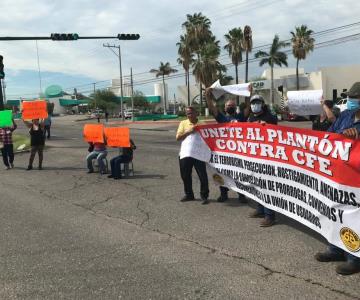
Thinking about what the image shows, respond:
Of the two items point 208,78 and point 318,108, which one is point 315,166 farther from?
point 208,78

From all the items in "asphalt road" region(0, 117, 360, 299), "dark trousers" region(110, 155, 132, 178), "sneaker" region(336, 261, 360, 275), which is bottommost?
"asphalt road" region(0, 117, 360, 299)

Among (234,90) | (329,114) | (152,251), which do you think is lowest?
(152,251)

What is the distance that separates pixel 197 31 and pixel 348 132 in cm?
5789

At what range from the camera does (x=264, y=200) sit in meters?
6.40

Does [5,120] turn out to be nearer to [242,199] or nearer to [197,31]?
[242,199]

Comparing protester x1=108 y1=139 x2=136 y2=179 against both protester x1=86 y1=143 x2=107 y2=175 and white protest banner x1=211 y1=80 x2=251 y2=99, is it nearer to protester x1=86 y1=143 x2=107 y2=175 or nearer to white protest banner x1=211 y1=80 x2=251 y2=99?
protester x1=86 y1=143 x2=107 y2=175

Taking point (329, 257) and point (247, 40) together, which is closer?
point (329, 257)

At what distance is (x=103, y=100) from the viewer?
106 metres

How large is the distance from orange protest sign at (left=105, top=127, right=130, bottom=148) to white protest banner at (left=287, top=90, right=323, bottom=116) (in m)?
5.19

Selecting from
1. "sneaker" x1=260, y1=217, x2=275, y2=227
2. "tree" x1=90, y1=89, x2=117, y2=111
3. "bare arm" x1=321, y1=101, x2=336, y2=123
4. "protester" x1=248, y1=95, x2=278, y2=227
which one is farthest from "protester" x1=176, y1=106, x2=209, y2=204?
"tree" x1=90, y1=89, x2=117, y2=111

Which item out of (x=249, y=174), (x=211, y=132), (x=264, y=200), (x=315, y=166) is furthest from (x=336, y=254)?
(x=211, y=132)

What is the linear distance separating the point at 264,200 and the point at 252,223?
0.41 metres

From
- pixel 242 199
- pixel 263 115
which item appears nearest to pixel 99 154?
pixel 242 199

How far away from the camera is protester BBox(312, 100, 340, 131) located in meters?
6.21
